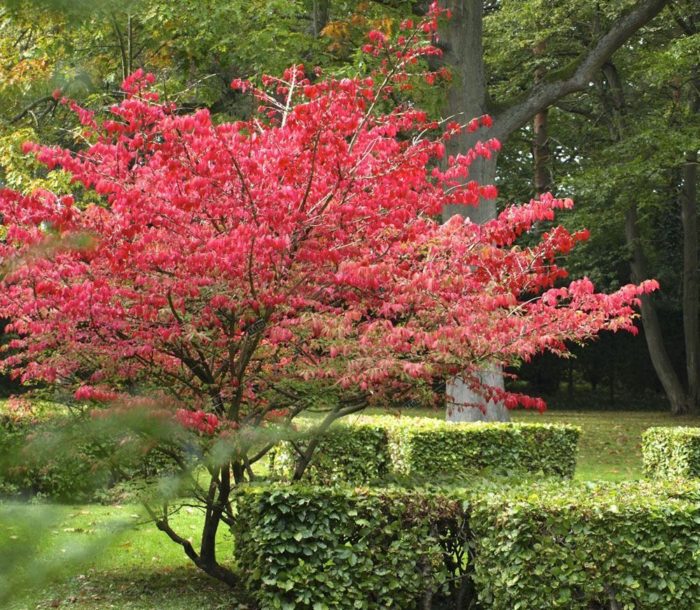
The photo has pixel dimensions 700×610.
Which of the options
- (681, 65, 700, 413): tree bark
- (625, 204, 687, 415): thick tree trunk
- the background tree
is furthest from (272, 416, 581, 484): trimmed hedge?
(625, 204, 687, 415): thick tree trunk

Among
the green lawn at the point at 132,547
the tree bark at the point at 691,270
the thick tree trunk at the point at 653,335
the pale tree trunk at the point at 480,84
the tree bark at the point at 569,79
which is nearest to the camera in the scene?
the green lawn at the point at 132,547

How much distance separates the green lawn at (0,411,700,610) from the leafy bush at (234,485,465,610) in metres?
0.69

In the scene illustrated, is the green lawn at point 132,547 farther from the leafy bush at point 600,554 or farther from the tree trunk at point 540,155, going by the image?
the tree trunk at point 540,155

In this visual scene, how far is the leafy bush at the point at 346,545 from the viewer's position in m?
6.02

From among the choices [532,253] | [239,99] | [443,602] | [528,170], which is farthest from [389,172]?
[528,170]

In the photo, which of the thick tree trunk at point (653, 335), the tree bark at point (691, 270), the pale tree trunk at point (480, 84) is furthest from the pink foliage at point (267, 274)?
the thick tree trunk at point (653, 335)

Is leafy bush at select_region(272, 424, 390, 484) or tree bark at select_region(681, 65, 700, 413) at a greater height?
tree bark at select_region(681, 65, 700, 413)

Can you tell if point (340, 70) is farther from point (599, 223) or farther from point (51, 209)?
point (599, 223)

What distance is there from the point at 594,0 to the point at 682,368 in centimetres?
1422

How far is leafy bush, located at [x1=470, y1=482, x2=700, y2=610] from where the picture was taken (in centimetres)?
566

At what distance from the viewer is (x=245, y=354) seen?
6453mm

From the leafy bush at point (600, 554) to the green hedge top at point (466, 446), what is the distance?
4945mm

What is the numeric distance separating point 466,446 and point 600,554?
5.36m

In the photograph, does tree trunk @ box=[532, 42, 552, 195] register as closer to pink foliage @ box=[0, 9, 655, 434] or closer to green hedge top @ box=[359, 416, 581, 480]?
green hedge top @ box=[359, 416, 581, 480]
